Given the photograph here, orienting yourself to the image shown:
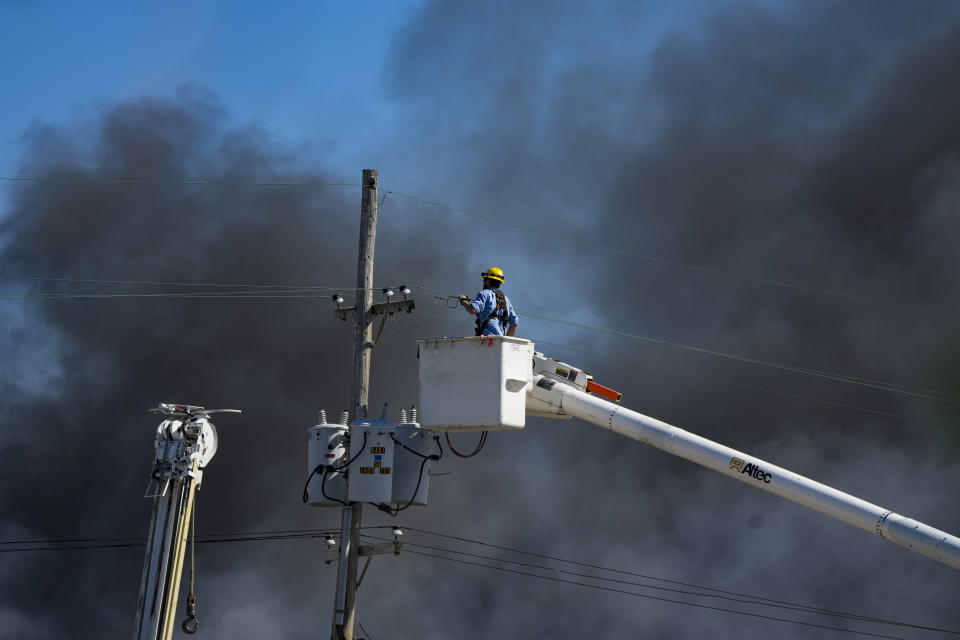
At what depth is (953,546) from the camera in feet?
61.1

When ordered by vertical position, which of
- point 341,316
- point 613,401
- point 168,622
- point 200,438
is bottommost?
point 168,622

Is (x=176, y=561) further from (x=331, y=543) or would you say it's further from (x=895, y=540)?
(x=895, y=540)

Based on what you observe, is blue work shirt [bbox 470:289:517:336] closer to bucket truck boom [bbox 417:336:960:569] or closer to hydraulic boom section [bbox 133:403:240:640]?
bucket truck boom [bbox 417:336:960:569]

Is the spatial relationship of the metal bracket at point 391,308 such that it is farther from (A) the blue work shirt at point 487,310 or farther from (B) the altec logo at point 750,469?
(B) the altec logo at point 750,469

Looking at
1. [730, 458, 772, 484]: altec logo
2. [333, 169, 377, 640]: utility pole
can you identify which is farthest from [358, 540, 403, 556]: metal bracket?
[730, 458, 772, 484]: altec logo

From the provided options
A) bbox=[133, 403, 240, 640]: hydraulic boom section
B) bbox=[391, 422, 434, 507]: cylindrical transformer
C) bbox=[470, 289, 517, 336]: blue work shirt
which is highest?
bbox=[470, 289, 517, 336]: blue work shirt

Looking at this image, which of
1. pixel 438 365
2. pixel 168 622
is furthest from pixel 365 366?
pixel 168 622

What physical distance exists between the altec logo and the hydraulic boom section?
27.3 ft

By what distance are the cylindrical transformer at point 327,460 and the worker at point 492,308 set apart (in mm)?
3872

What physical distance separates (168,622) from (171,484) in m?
2.20

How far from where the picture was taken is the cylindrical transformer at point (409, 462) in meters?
23.1

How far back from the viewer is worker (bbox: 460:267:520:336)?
21.6 meters

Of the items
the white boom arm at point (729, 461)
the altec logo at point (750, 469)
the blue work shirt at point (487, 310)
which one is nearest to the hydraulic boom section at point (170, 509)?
the blue work shirt at point (487, 310)

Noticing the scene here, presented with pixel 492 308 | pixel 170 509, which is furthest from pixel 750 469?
pixel 170 509
